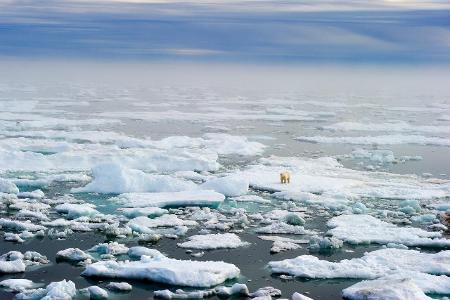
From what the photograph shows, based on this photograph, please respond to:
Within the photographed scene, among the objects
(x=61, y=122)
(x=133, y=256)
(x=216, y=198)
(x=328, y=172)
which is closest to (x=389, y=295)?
(x=133, y=256)

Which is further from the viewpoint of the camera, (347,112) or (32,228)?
(347,112)

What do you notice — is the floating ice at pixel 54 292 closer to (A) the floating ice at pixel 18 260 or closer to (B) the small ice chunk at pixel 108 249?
(A) the floating ice at pixel 18 260

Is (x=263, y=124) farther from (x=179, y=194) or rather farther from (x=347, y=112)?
(x=179, y=194)

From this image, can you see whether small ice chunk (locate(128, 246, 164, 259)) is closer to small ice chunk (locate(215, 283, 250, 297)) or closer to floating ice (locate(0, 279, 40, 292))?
small ice chunk (locate(215, 283, 250, 297))

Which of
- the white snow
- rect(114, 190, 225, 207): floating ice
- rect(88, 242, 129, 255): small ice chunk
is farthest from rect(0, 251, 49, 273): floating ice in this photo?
the white snow

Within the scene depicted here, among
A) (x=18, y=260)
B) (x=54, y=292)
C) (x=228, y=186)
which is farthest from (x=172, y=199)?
(x=54, y=292)

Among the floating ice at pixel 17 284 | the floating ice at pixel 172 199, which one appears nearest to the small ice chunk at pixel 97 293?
the floating ice at pixel 17 284
